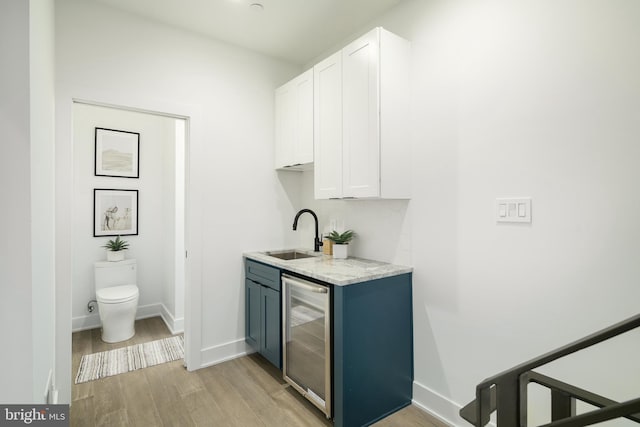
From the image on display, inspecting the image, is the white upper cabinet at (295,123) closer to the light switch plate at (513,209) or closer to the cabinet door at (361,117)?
the cabinet door at (361,117)

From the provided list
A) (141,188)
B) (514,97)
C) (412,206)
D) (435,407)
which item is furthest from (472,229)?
(141,188)

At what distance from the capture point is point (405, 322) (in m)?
2.11

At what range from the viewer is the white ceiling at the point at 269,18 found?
2.25 m

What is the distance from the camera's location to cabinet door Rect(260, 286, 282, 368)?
2377 mm

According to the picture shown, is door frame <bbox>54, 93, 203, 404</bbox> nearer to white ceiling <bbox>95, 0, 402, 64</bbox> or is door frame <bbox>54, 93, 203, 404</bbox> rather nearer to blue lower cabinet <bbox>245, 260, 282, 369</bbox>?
blue lower cabinet <bbox>245, 260, 282, 369</bbox>

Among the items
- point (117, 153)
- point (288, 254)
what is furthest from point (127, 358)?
point (117, 153)

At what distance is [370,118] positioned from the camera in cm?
205

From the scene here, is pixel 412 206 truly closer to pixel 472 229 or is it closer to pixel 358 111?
pixel 472 229

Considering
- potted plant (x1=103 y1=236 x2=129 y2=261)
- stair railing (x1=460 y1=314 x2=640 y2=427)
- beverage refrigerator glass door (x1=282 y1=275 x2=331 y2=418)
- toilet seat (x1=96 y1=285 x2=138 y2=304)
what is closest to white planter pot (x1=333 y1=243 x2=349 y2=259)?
beverage refrigerator glass door (x1=282 y1=275 x2=331 y2=418)

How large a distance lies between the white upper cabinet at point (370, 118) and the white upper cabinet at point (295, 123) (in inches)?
11.2

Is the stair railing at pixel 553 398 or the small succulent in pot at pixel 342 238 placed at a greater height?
the small succulent in pot at pixel 342 238

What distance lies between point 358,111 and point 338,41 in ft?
3.45

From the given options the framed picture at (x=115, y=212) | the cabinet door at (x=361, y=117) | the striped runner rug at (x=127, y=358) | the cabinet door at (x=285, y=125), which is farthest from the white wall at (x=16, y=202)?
the framed picture at (x=115, y=212)

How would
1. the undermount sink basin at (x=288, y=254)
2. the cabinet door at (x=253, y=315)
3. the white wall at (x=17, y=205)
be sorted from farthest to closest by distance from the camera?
the undermount sink basin at (x=288, y=254)
the cabinet door at (x=253, y=315)
the white wall at (x=17, y=205)
